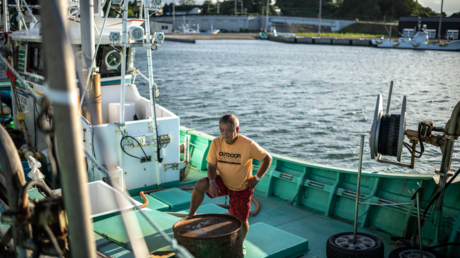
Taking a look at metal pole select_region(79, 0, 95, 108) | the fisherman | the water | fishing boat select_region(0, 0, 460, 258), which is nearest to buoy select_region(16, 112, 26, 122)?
fishing boat select_region(0, 0, 460, 258)

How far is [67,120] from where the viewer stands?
1707 mm

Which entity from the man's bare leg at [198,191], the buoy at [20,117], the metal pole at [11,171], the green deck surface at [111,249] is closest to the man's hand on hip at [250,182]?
the man's bare leg at [198,191]

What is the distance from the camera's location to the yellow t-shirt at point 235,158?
470cm

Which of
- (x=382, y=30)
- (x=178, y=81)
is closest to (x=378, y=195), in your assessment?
(x=178, y=81)

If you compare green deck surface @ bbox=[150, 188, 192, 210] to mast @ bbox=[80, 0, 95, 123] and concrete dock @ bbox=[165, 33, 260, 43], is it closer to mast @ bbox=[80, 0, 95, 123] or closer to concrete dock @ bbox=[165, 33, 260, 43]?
mast @ bbox=[80, 0, 95, 123]

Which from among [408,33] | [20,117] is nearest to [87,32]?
[20,117]

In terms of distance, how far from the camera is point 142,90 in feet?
102

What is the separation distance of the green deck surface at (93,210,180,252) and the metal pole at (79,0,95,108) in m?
2.20

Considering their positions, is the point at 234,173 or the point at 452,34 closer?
the point at 234,173

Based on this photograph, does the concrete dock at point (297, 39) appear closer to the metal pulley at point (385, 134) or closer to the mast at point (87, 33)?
the mast at point (87, 33)

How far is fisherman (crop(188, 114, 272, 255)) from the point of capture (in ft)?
15.4

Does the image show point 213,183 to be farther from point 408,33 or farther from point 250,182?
point 408,33

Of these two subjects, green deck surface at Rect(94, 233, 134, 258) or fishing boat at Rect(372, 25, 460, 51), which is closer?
green deck surface at Rect(94, 233, 134, 258)

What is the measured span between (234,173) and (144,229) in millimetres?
1433
